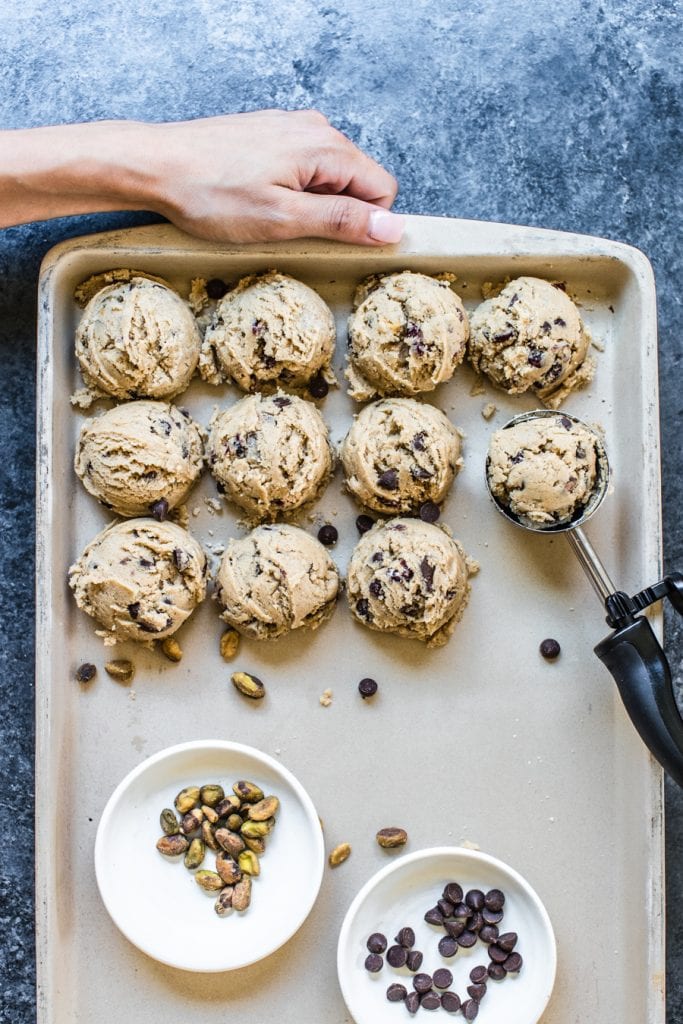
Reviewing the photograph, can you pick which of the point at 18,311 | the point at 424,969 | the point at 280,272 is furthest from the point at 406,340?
the point at 424,969

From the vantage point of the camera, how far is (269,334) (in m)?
1.75

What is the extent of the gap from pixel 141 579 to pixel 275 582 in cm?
24

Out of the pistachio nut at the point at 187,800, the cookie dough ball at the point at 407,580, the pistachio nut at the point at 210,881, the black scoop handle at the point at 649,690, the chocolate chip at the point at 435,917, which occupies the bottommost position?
the chocolate chip at the point at 435,917

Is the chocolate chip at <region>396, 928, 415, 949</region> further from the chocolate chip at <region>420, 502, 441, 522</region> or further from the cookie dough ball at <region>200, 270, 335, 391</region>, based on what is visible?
the cookie dough ball at <region>200, 270, 335, 391</region>

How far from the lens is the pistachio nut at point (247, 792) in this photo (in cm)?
176

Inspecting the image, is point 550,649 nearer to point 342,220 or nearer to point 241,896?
point 241,896

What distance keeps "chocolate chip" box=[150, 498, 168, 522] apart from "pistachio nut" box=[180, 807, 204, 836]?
21.7 inches

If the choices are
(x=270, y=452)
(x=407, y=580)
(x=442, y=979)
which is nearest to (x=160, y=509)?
(x=270, y=452)

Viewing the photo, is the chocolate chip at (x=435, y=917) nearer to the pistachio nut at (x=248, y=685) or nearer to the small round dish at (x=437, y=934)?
the small round dish at (x=437, y=934)

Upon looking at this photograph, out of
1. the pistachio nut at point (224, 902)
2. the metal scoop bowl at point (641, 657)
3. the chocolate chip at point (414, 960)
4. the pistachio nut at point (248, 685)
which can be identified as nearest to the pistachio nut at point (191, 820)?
the pistachio nut at point (224, 902)

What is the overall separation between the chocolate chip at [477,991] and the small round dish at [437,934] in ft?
0.05

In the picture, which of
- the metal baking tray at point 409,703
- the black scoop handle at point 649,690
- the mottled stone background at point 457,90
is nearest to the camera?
the black scoop handle at point 649,690

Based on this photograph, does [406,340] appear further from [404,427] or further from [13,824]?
[13,824]

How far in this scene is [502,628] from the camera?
1.84 m
